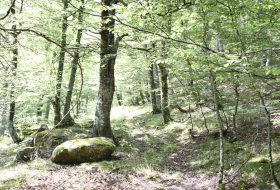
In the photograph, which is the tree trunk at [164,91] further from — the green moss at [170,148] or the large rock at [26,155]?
the large rock at [26,155]

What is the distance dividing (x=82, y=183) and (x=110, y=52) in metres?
5.34

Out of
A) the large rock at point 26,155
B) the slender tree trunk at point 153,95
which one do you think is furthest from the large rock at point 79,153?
the slender tree trunk at point 153,95

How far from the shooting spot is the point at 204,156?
838cm

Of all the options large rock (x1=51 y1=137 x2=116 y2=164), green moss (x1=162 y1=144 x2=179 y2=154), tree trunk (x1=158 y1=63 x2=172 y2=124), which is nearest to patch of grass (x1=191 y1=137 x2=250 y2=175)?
green moss (x1=162 y1=144 x2=179 y2=154)

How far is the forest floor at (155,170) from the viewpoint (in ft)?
19.7

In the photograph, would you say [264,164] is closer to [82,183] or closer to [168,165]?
[168,165]

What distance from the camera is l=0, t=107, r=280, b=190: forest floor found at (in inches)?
236

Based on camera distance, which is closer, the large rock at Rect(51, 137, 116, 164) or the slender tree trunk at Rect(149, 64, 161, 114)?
the large rock at Rect(51, 137, 116, 164)

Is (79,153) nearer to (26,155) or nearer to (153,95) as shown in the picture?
(26,155)

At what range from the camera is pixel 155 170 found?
24.5 feet

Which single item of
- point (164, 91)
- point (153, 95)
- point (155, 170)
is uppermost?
point (164, 91)

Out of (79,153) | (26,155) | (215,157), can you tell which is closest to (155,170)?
(215,157)

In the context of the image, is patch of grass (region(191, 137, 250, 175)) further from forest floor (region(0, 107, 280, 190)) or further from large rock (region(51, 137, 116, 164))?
large rock (region(51, 137, 116, 164))

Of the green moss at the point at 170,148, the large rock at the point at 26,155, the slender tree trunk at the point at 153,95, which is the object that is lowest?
the green moss at the point at 170,148
